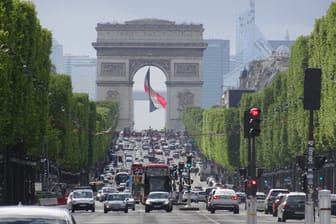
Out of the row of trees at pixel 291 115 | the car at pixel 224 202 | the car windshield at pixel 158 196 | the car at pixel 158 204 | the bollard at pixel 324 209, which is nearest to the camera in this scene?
the bollard at pixel 324 209

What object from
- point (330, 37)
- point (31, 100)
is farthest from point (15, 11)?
point (330, 37)

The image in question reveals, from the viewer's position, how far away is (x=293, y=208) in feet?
197

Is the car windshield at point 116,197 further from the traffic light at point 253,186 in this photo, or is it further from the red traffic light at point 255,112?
the red traffic light at point 255,112

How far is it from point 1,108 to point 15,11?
299 inches

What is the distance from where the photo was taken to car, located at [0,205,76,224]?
17641mm

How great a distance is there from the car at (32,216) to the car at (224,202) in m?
60.0

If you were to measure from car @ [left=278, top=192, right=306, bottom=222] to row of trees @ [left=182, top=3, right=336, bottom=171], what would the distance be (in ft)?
64.2

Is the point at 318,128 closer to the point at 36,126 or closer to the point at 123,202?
the point at 123,202

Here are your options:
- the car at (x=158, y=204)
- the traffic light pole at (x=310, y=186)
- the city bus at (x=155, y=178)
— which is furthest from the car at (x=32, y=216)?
the city bus at (x=155, y=178)

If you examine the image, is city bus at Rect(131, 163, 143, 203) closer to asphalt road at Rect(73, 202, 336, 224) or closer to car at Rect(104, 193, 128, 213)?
car at Rect(104, 193, 128, 213)

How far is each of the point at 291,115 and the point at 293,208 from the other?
50593 millimetres

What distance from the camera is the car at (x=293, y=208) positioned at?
59.9 m

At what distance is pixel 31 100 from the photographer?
72688 millimetres

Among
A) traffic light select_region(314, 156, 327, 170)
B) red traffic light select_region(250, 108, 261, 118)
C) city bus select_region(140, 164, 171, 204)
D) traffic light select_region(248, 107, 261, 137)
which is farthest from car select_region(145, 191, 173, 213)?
traffic light select_region(314, 156, 327, 170)
